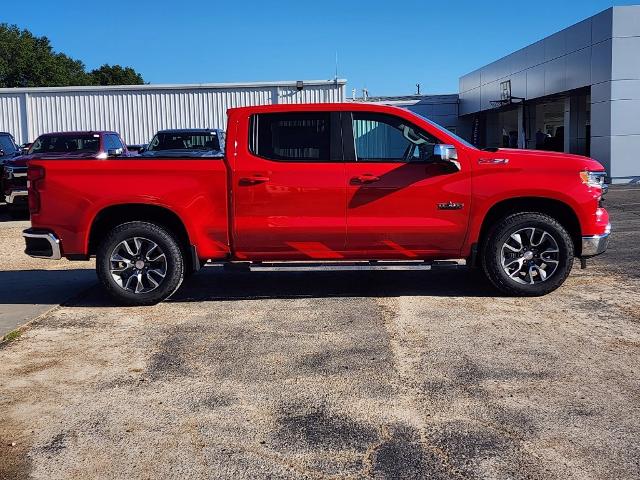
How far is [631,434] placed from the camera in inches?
151

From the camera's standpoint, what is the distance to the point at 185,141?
14797mm

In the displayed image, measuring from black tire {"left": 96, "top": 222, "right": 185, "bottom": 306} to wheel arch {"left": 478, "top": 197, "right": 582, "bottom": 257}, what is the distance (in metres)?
3.14

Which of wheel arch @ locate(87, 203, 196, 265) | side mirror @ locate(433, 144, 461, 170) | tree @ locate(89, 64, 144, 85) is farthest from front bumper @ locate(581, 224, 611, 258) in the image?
tree @ locate(89, 64, 144, 85)

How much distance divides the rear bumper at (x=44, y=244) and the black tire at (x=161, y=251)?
426mm

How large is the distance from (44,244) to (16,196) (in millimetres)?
8991

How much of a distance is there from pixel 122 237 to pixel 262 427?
3536 mm

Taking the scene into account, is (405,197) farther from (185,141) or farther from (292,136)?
(185,141)

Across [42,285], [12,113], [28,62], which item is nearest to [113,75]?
[28,62]

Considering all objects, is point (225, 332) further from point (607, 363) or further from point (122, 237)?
point (607, 363)

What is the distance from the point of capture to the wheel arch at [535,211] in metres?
7.01

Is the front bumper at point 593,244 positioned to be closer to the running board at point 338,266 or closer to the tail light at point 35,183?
the running board at point 338,266

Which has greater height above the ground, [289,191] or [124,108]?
[124,108]

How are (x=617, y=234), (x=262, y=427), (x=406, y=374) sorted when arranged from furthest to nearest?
1. (x=617, y=234)
2. (x=406, y=374)
3. (x=262, y=427)

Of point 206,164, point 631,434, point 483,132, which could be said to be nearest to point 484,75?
point 483,132
